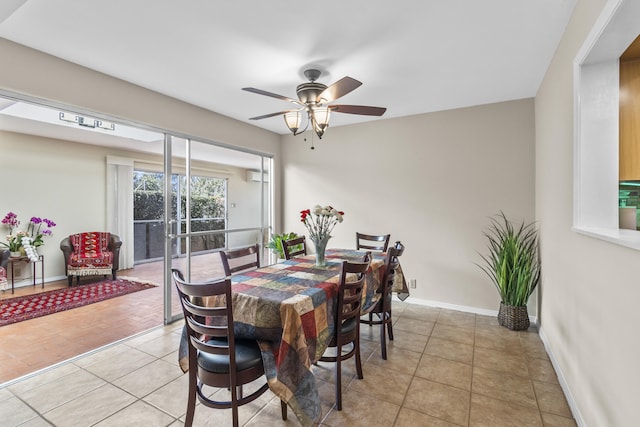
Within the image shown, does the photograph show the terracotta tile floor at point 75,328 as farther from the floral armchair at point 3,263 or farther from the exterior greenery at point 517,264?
the exterior greenery at point 517,264

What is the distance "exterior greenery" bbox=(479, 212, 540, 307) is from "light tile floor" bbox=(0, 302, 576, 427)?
1.39 ft

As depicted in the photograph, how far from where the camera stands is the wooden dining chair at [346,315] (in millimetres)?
1930

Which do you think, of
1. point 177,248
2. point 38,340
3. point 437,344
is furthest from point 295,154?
point 38,340

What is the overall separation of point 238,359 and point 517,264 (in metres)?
2.88

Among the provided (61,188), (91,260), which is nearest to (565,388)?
(91,260)

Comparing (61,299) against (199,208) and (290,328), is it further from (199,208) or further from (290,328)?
(290,328)

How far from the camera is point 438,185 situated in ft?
12.5

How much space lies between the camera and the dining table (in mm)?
1566

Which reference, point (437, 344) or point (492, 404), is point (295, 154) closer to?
point (437, 344)

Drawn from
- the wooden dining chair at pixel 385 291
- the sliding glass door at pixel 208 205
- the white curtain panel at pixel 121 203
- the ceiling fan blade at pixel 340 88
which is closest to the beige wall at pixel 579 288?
the wooden dining chair at pixel 385 291

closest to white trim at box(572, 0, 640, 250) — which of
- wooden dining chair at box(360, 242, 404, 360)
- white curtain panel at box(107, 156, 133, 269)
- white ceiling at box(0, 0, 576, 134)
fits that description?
white ceiling at box(0, 0, 576, 134)

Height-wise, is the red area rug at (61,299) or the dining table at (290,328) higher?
the dining table at (290,328)

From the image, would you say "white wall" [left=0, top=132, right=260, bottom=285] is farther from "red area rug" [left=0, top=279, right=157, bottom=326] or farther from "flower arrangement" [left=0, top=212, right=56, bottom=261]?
"red area rug" [left=0, top=279, right=157, bottom=326]

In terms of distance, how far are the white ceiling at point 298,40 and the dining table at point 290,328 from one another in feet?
5.75
